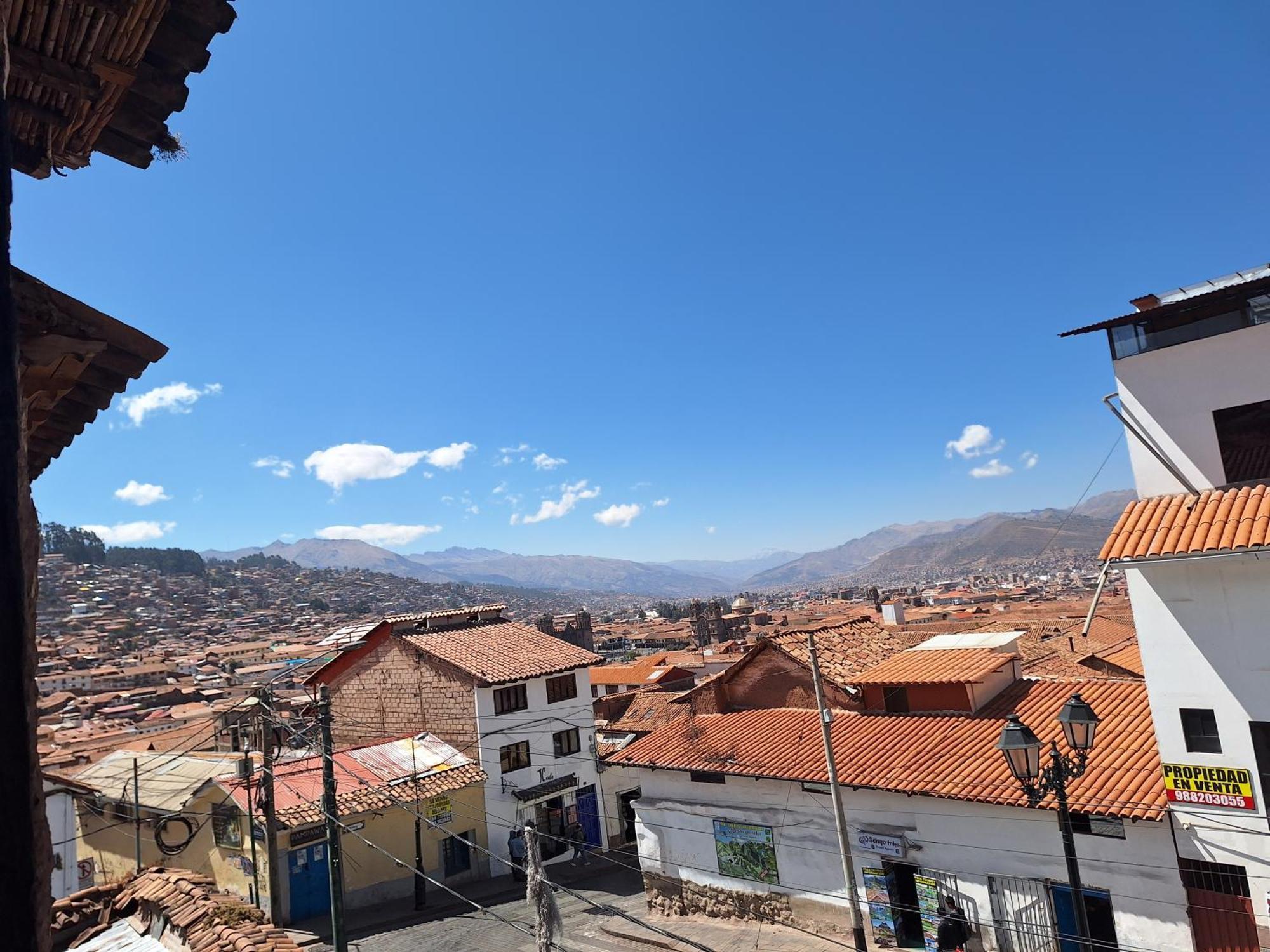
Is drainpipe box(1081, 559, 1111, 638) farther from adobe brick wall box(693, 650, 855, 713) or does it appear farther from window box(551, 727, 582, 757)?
window box(551, 727, 582, 757)

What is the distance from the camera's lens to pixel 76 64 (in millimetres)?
4051

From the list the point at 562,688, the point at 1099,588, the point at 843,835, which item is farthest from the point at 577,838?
the point at 1099,588

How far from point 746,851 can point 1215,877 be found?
9661 mm

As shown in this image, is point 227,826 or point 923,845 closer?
point 923,845

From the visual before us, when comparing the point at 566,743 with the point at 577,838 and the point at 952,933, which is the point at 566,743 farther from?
the point at 952,933

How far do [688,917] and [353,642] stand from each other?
54.1 ft

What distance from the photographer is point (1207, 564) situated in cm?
1088

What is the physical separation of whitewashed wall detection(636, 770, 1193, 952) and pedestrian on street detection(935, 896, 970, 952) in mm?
332

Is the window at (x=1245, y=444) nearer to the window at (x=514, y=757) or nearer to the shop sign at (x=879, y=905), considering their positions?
the shop sign at (x=879, y=905)

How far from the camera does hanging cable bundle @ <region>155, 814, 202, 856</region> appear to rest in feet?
72.8

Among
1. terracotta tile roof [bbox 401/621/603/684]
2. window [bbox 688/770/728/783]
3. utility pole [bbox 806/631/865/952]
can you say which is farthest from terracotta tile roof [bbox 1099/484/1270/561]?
terracotta tile roof [bbox 401/621/603/684]

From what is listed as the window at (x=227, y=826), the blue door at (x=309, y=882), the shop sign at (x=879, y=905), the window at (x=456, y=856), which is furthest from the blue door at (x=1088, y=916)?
the window at (x=227, y=826)

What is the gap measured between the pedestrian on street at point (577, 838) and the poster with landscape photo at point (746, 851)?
1025 cm

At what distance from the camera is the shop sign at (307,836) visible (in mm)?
21391
